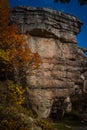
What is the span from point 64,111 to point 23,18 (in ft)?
54.2

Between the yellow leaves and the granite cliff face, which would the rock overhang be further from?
the yellow leaves

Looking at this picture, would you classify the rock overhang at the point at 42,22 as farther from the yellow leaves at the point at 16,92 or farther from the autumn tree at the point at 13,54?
the yellow leaves at the point at 16,92

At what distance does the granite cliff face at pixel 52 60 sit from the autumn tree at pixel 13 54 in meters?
2.00

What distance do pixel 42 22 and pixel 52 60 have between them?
20.7 feet

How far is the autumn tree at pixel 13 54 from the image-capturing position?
42.2 meters

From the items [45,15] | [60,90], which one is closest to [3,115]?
[60,90]

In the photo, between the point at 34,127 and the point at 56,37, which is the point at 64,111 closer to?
the point at 56,37

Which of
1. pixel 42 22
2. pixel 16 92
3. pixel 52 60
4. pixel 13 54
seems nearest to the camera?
pixel 16 92

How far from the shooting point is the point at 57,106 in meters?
47.0

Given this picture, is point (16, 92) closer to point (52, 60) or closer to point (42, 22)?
point (52, 60)

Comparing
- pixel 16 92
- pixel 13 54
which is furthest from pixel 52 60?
pixel 16 92

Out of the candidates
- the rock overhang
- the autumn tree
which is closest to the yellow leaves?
the autumn tree

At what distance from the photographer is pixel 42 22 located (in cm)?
4659

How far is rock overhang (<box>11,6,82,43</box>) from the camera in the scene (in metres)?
46.1
